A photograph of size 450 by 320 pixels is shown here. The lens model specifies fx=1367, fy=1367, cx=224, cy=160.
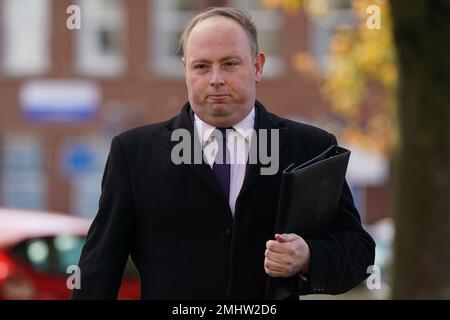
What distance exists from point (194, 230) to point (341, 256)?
38 centimetres

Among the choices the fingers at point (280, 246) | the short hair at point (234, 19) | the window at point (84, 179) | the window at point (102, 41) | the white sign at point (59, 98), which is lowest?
the window at point (84, 179)

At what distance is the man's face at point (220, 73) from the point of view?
3504mm

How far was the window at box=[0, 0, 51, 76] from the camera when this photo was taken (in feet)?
107

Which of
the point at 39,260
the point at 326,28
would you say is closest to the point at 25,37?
the point at 326,28

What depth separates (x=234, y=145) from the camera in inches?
141

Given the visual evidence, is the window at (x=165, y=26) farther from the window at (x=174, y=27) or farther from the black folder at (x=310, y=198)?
the black folder at (x=310, y=198)

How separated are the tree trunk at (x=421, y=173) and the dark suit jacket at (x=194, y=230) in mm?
4151

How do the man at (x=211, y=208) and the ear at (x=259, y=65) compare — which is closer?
the man at (x=211, y=208)

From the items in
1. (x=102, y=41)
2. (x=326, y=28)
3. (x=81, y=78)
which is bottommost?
(x=81, y=78)

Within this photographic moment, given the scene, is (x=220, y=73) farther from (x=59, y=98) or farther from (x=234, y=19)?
(x=59, y=98)

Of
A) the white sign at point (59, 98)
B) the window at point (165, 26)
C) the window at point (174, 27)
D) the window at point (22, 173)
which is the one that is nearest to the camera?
the window at point (174, 27)

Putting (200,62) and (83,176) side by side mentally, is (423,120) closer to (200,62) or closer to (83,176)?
(200,62)

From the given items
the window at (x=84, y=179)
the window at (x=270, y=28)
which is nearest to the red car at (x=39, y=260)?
the window at (x=84, y=179)

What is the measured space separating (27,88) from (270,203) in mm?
29352
